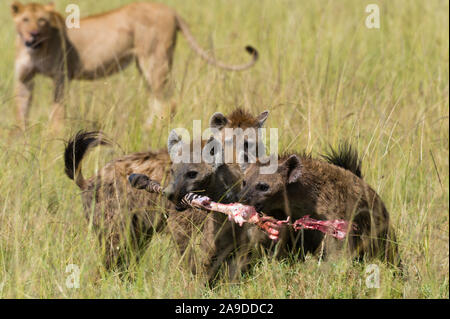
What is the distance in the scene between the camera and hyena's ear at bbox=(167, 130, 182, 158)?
5008mm

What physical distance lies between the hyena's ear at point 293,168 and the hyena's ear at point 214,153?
0.41 m

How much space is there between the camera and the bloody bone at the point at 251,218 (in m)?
4.55

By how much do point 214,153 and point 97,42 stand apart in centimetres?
524

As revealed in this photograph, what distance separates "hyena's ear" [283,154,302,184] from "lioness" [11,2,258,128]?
449 centimetres

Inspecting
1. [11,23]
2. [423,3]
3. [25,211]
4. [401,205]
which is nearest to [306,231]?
[401,205]

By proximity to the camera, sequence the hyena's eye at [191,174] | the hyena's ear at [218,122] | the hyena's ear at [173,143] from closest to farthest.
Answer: the hyena's eye at [191,174], the hyena's ear at [173,143], the hyena's ear at [218,122]

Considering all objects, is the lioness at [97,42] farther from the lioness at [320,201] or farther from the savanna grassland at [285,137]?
the lioness at [320,201]

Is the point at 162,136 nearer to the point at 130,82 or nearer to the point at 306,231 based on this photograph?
the point at 130,82

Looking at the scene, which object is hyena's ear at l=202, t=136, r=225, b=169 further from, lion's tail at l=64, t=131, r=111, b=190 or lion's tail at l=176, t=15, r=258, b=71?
lion's tail at l=176, t=15, r=258, b=71

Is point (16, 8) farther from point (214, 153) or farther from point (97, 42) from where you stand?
point (214, 153)

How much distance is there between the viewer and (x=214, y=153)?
4.95m

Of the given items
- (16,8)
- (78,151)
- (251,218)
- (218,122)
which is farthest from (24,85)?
(251,218)

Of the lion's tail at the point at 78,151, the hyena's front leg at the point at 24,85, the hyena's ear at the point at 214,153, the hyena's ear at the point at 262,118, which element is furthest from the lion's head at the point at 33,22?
the hyena's ear at the point at 214,153

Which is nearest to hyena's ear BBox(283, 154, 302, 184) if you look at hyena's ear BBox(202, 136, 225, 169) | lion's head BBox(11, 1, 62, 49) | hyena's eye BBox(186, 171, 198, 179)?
hyena's ear BBox(202, 136, 225, 169)
